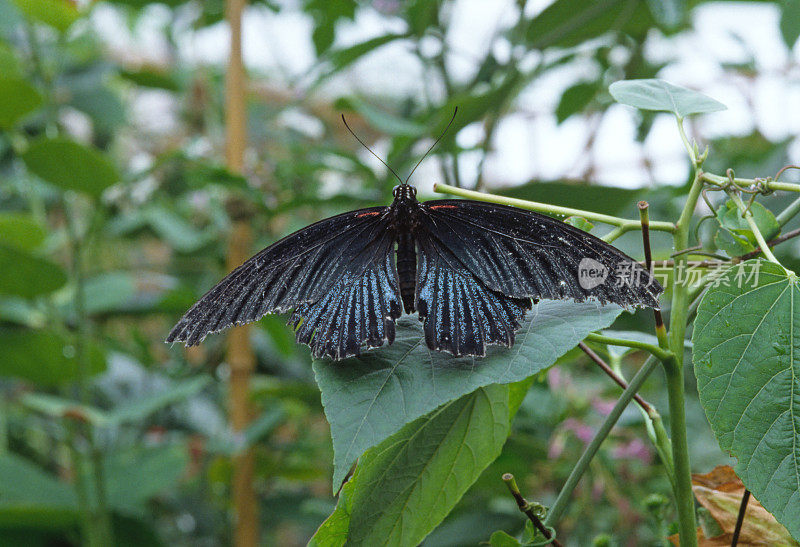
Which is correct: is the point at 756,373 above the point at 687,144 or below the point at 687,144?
below

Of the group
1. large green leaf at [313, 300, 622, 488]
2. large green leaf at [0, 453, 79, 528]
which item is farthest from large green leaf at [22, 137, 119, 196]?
large green leaf at [313, 300, 622, 488]

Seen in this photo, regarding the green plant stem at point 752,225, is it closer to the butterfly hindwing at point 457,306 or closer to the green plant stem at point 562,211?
the green plant stem at point 562,211

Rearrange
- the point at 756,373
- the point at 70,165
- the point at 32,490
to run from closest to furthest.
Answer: the point at 756,373, the point at 70,165, the point at 32,490

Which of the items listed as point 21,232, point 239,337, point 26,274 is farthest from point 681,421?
point 21,232

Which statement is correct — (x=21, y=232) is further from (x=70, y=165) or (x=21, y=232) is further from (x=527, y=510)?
(x=527, y=510)

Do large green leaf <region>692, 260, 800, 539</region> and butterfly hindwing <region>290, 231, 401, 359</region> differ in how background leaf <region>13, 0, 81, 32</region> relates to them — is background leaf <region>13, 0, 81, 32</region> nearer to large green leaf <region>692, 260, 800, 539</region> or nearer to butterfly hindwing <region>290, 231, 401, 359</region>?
butterfly hindwing <region>290, 231, 401, 359</region>

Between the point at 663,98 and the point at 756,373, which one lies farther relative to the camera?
the point at 663,98

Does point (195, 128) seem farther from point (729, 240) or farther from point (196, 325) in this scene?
point (729, 240)
